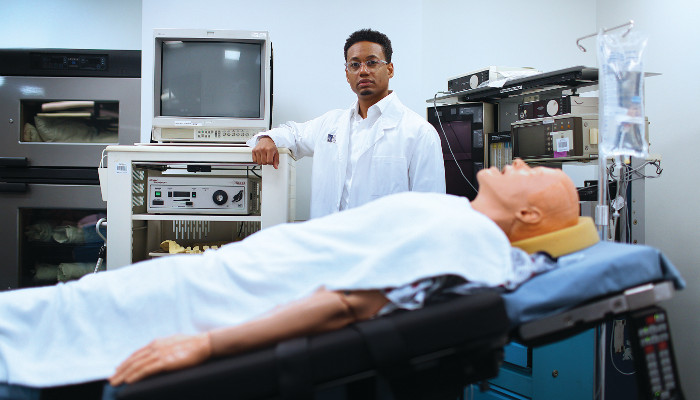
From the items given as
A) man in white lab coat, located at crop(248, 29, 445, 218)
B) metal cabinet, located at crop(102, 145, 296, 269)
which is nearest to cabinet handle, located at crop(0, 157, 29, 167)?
metal cabinet, located at crop(102, 145, 296, 269)

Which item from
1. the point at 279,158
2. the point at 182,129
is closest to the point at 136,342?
the point at 279,158

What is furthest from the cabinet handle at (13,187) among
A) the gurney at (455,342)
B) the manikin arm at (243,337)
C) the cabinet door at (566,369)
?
the cabinet door at (566,369)

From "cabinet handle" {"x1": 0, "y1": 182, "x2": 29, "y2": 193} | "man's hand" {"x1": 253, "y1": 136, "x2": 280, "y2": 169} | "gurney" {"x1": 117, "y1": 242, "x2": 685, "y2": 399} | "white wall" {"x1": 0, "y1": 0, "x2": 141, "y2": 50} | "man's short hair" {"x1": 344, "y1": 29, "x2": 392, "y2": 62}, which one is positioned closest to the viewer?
"gurney" {"x1": 117, "y1": 242, "x2": 685, "y2": 399}

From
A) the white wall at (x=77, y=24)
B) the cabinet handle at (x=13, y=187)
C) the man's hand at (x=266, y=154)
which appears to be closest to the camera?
the man's hand at (x=266, y=154)

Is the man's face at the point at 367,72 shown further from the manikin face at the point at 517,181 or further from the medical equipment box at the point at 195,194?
the manikin face at the point at 517,181

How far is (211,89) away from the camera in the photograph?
7.57ft

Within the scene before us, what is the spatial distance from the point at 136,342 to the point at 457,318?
754 mm

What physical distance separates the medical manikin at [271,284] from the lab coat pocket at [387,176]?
89 centimetres

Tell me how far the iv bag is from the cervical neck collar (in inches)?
15.1

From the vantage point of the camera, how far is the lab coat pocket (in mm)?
2143

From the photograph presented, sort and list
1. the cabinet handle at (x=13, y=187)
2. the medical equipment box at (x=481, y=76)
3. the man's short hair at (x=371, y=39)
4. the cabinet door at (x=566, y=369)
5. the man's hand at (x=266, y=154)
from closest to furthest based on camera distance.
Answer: the cabinet door at (x=566, y=369)
the man's hand at (x=266, y=154)
the man's short hair at (x=371, y=39)
the medical equipment box at (x=481, y=76)
the cabinet handle at (x=13, y=187)

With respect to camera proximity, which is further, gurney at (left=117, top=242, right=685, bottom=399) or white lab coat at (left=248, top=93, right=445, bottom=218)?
white lab coat at (left=248, top=93, right=445, bottom=218)

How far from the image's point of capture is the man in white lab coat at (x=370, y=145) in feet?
7.04

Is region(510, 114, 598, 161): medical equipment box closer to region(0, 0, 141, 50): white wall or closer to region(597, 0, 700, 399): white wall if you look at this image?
region(597, 0, 700, 399): white wall
